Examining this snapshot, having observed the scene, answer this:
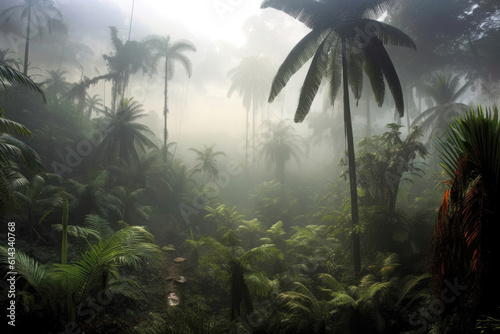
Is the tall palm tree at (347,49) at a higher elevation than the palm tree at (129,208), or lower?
higher

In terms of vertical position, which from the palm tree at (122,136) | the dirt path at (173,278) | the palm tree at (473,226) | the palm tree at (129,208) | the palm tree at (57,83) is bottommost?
the dirt path at (173,278)

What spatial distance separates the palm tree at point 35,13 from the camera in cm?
2100

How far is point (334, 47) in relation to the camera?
Answer: 8.84 m

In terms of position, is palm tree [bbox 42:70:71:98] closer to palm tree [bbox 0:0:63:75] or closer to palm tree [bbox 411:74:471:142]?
palm tree [bbox 0:0:63:75]

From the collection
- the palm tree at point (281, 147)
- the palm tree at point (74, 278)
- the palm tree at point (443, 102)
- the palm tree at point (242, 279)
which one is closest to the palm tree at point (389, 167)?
the palm tree at point (242, 279)

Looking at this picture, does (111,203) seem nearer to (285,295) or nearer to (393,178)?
(285,295)

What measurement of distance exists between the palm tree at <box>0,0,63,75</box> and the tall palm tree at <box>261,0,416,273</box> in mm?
24905

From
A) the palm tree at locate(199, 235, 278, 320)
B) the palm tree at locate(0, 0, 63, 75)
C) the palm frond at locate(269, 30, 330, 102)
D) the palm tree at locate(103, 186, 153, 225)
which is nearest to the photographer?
the palm tree at locate(199, 235, 278, 320)

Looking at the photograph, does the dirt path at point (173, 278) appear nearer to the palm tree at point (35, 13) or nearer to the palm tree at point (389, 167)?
the palm tree at point (389, 167)

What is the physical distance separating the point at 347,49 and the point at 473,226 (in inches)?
325

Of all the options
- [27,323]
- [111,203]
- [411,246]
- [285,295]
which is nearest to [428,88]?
[411,246]

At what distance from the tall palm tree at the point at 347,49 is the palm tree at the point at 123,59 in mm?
20764

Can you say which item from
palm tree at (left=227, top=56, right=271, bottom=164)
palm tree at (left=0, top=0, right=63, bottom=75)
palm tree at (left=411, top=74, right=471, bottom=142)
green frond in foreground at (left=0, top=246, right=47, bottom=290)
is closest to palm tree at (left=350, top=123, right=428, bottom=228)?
green frond in foreground at (left=0, top=246, right=47, bottom=290)

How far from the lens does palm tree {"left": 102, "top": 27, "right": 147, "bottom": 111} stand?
2386 cm
